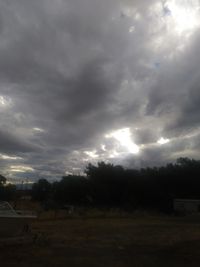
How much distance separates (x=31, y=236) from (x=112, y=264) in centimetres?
556

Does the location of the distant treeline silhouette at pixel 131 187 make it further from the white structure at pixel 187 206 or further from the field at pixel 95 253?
the field at pixel 95 253

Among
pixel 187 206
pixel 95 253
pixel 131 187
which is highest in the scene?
pixel 131 187

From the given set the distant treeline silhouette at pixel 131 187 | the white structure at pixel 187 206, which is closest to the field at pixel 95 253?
the white structure at pixel 187 206

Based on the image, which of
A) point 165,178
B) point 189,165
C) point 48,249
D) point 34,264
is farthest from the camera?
point 189,165

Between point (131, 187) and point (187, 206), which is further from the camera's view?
point (131, 187)

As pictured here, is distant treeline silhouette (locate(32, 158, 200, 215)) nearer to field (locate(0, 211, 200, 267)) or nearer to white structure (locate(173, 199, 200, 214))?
white structure (locate(173, 199, 200, 214))

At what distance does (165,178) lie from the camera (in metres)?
62.2

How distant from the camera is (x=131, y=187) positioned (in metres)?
57.5

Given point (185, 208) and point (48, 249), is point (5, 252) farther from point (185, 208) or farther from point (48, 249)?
point (185, 208)

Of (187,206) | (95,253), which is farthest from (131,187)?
(95,253)

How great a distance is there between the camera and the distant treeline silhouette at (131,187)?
55.0 meters

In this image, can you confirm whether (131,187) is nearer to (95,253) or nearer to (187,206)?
(187,206)

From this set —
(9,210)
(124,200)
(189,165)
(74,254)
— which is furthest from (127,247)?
(189,165)

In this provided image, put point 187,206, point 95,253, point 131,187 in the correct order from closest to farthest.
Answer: point 95,253, point 187,206, point 131,187
